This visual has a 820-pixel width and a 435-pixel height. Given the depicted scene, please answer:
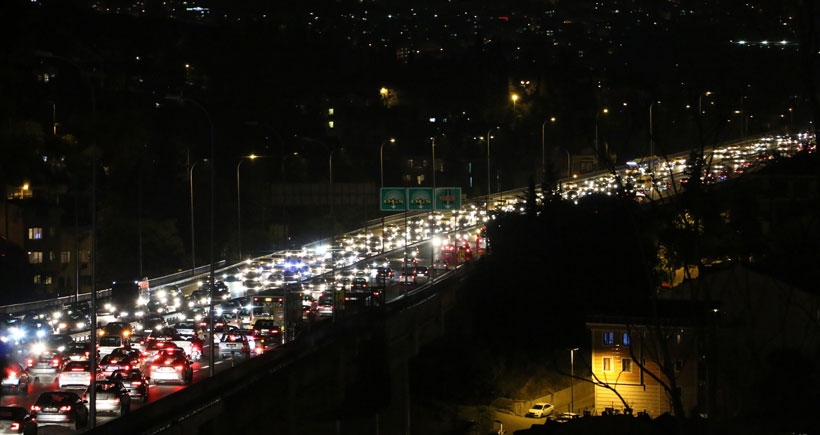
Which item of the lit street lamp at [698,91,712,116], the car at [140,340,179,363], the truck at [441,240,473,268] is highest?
the lit street lamp at [698,91,712,116]

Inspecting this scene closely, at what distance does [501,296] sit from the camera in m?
51.4

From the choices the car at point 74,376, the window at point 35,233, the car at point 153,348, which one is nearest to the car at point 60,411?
the car at point 74,376

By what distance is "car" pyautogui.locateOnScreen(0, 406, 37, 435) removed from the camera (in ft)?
66.8

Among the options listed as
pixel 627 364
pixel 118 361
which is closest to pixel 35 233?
pixel 118 361

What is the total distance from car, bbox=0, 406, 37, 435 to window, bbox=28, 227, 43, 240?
38.2 metres

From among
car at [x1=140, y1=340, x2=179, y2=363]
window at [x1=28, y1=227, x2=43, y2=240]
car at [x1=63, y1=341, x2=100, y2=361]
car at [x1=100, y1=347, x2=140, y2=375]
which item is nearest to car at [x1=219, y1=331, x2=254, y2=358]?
car at [x1=140, y1=340, x2=179, y2=363]

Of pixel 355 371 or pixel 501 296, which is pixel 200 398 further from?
pixel 501 296

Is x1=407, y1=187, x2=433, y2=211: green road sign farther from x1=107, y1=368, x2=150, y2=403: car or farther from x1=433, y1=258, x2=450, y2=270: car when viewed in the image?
x1=107, y1=368, x2=150, y2=403: car

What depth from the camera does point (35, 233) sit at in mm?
57562

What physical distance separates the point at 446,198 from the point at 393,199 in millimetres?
2291

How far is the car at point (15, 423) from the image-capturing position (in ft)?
66.8

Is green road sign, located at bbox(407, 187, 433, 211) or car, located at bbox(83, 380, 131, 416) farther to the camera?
green road sign, located at bbox(407, 187, 433, 211)

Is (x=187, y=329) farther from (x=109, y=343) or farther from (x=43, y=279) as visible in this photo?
(x=43, y=279)

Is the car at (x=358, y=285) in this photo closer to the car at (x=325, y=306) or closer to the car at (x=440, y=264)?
the car at (x=325, y=306)
